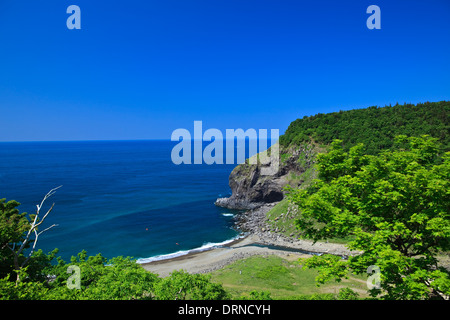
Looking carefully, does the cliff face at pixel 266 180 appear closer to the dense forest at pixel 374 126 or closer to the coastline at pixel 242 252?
the dense forest at pixel 374 126

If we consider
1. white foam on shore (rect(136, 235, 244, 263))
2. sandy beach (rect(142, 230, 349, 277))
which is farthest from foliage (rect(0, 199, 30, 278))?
white foam on shore (rect(136, 235, 244, 263))

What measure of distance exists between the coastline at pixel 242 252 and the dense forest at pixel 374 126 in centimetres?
3022

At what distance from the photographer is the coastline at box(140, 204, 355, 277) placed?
161 feet

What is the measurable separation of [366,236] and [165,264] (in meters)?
45.8

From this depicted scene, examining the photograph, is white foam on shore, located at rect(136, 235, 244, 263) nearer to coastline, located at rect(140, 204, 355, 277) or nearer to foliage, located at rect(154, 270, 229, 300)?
coastline, located at rect(140, 204, 355, 277)

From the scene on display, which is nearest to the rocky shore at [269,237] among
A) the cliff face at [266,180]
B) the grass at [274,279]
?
the cliff face at [266,180]

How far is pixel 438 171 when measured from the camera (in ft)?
52.1

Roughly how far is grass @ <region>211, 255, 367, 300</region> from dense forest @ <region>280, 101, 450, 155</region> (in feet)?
135

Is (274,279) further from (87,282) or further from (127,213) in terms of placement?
(127,213)

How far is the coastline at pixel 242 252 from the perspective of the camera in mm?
49125

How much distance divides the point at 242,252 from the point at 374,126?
→ 60.9 metres
